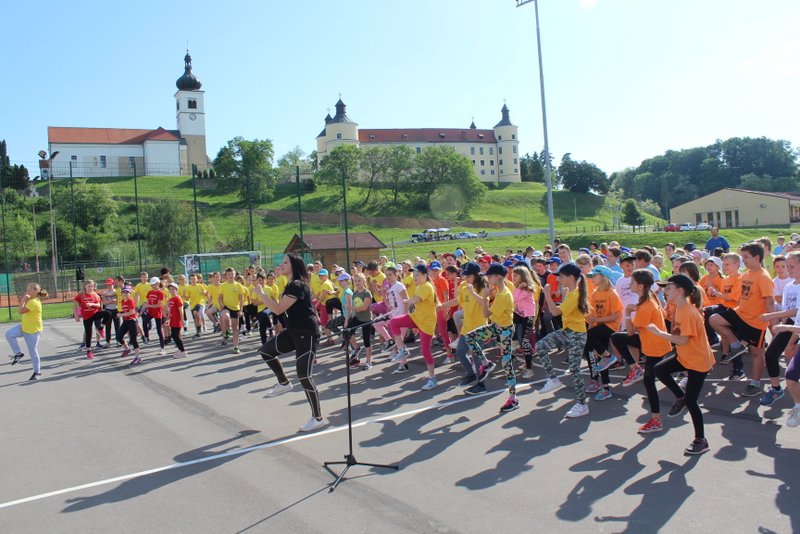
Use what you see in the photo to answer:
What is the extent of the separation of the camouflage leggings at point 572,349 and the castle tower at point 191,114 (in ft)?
370

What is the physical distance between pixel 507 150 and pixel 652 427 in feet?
453

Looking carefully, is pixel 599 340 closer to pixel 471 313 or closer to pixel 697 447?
pixel 471 313

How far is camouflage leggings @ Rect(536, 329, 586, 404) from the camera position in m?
7.36

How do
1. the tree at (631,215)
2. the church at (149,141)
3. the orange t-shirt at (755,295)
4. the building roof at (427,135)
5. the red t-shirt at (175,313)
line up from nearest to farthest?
the orange t-shirt at (755,295)
the red t-shirt at (175,313)
the tree at (631,215)
the church at (149,141)
the building roof at (427,135)

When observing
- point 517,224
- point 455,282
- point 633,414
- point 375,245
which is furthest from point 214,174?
point 633,414

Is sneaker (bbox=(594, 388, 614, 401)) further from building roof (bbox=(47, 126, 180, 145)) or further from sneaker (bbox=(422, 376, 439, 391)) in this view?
building roof (bbox=(47, 126, 180, 145))

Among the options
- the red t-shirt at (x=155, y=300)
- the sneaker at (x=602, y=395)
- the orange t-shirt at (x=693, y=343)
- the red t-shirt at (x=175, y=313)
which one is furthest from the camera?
the red t-shirt at (x=155, y=300)

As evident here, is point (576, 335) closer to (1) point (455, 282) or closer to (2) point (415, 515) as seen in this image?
(2) point (415, 515)

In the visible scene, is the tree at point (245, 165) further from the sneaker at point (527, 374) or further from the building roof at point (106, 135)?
the sneaker at point (527, 374)

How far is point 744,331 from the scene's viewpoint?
25.6ft

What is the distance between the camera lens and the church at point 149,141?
340 feet

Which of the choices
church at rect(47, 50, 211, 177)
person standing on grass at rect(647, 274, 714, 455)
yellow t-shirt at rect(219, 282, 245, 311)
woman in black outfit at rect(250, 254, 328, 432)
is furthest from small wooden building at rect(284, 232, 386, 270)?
church at rect(47, 50, 211, 177)

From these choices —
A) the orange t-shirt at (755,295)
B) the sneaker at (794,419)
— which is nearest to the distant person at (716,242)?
the orange t-shirt at (755,295)

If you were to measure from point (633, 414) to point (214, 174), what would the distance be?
8775 cm
